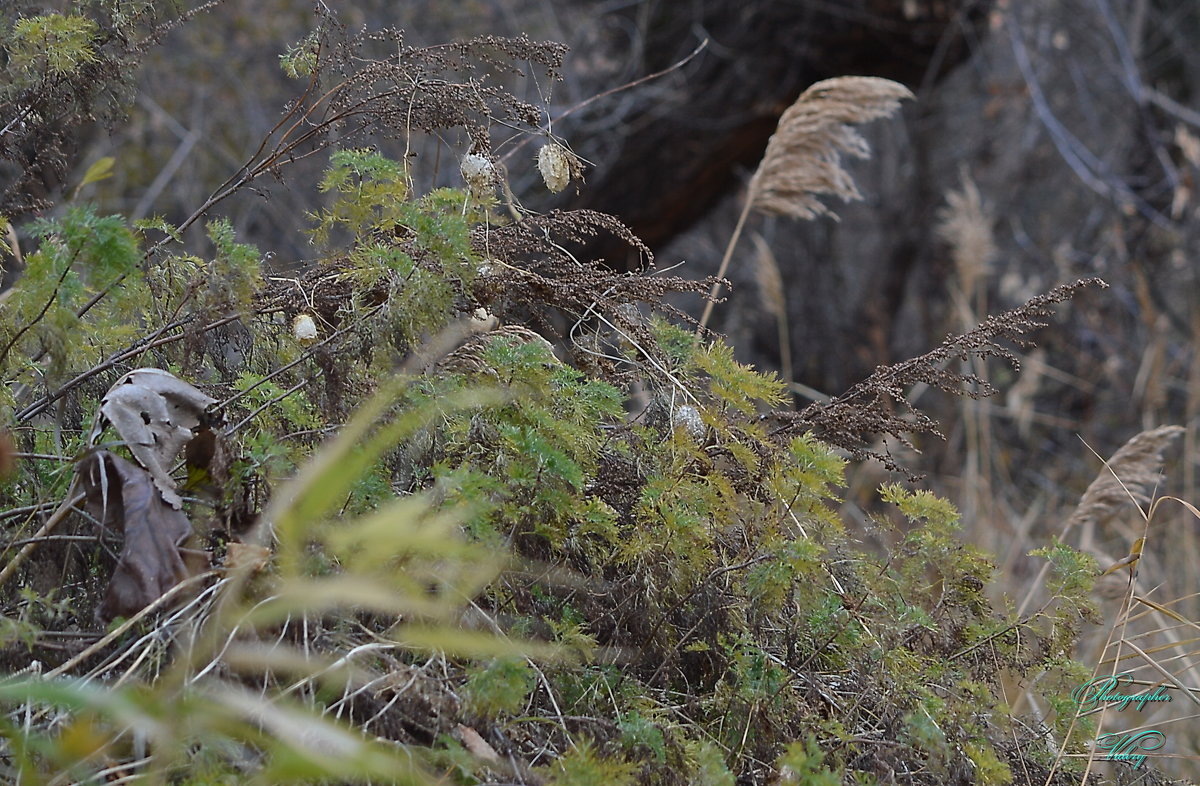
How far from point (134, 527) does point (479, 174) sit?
78 centimetres

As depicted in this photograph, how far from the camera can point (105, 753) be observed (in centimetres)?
113

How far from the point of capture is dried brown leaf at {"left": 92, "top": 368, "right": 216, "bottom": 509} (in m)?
1.38

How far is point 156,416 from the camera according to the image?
4.69 ft

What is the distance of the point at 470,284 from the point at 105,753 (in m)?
0.79

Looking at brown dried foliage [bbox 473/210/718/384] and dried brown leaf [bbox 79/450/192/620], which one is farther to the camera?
brown dried foliage [bbox 473/210/718/384]

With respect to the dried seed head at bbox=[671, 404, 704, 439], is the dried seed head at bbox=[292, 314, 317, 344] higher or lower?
higher

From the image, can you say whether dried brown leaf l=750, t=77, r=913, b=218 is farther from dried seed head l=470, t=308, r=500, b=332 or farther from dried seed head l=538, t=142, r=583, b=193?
dried seed head l=470, t=308, r=500, b=332

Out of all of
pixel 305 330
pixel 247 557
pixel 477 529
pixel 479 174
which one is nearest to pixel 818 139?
pixel 479 174

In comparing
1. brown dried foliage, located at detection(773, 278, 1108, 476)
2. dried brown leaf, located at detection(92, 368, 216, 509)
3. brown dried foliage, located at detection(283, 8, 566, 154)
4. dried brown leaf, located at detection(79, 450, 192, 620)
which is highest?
brown dried foliage, located at detection(283, 8, 566, 154)

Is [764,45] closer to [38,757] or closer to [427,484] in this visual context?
[427,484]

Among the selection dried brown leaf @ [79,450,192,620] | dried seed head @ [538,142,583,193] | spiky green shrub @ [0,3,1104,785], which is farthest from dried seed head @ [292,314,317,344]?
dried seed head @ [538,142,583,193]

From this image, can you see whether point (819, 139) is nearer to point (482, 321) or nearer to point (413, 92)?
point (413, 92)

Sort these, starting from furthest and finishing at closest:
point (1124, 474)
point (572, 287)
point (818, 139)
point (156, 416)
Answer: point (818, 139) → point (1124, 474) → point (572, 287) → point (156, 416)

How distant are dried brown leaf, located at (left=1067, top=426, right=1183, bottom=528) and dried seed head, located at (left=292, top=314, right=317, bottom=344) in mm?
1817
